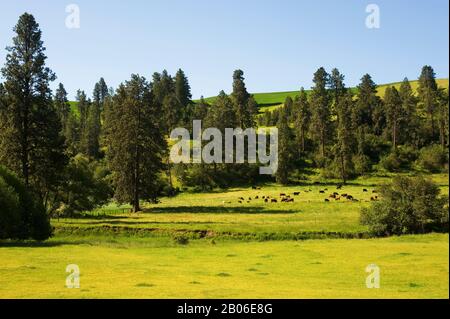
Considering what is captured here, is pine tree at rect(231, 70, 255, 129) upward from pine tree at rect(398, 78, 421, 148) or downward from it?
upward

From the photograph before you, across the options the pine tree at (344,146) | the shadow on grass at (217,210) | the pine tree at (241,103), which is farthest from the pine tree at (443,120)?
the shadow on grass at (217,210)

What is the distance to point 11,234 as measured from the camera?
127ft

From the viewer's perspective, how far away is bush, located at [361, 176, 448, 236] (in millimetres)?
46406

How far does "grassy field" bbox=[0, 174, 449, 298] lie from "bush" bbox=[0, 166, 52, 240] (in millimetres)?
1652

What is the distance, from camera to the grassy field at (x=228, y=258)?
21.5 m

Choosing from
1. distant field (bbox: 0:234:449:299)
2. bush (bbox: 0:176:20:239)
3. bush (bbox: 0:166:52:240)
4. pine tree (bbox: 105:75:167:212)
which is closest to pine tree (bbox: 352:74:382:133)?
pine tree (bbox: 105:75:167:212)

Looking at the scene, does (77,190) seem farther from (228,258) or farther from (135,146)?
(228,258)

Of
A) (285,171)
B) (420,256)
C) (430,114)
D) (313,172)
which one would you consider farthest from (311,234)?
(430,114)

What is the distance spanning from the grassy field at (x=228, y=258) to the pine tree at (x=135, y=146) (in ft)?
21.0

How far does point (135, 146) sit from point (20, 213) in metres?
29.2

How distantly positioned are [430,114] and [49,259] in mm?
123406

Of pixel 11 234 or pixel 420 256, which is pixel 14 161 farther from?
pixel 420 256

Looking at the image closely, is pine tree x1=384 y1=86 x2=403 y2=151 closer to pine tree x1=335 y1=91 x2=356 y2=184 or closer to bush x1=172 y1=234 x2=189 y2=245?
pine tree x1=335 y1=91 x2=356 y2=184

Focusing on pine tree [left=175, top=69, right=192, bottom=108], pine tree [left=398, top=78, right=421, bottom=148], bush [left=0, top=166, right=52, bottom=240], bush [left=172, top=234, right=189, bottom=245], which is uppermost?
pine tree [left=175, top=69, right=192, bottom=108]
